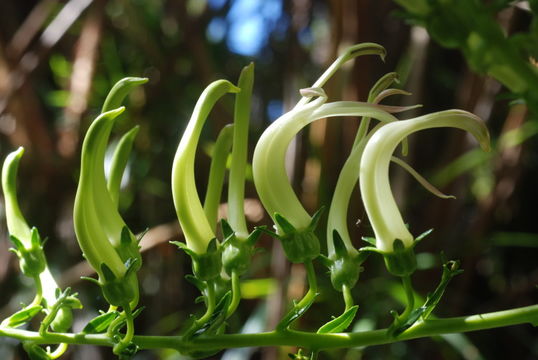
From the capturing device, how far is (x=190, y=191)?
0.35 m

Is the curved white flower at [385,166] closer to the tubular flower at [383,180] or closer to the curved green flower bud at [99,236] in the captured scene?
the tubular flower at [383,180]

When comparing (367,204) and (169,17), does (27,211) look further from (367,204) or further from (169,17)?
(367,204)

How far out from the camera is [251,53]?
47.5 inches

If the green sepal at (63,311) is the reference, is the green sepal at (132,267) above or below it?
above

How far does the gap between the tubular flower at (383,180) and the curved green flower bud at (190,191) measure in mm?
81

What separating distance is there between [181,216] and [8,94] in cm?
68

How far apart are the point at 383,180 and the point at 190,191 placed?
10 cm

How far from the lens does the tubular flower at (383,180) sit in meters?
0.33

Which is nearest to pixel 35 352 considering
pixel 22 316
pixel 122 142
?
pixel 22 316

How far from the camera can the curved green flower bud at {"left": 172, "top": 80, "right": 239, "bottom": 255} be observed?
0.34 meters

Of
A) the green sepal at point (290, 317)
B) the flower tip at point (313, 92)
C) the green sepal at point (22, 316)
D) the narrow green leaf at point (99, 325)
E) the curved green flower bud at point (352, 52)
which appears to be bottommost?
the green sepal at point (290, 317)

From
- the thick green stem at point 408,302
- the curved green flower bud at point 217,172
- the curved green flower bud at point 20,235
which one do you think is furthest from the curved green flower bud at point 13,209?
the thick green stem at point 408,302

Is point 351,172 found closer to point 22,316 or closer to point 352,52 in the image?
point 352,52

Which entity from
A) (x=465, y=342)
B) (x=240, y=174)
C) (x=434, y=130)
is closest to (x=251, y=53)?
(x=434, y=130)
